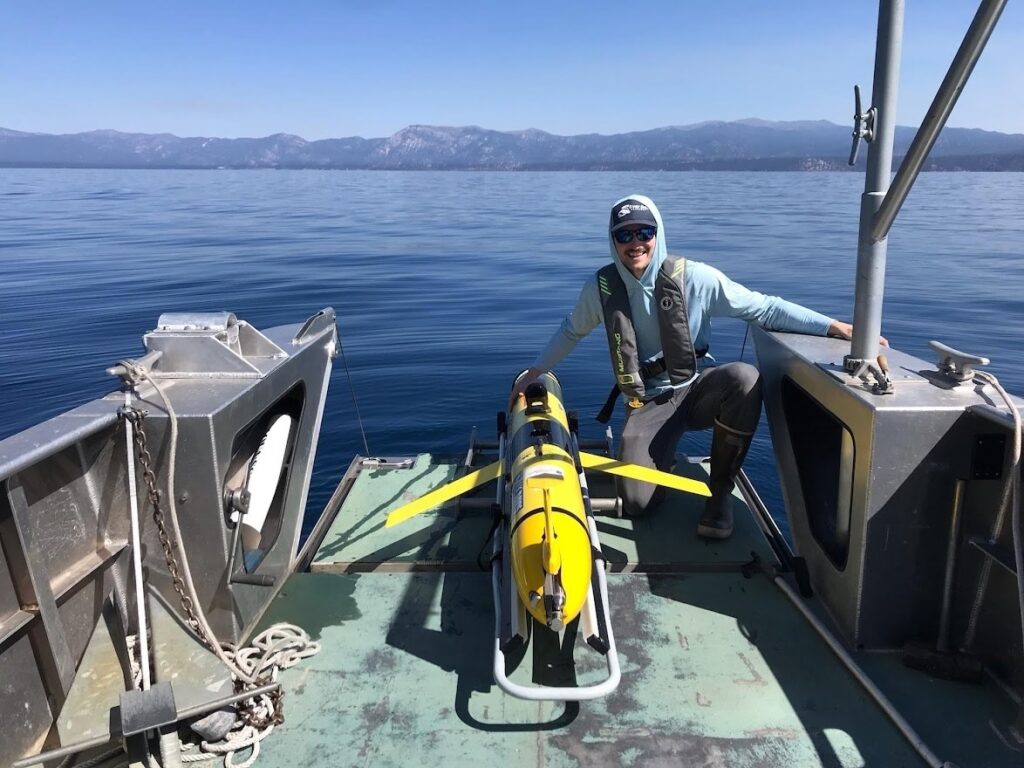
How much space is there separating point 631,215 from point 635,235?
0.33 ft

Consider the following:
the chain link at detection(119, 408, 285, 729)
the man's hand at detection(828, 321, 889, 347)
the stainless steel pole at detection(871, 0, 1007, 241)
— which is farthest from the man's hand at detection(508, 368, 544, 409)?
the chain link at detection(119, 408, 285, 729)

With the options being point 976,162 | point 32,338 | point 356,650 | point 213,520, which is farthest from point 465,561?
point 976,162

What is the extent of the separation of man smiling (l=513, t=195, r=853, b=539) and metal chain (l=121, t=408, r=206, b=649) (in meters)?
2.13

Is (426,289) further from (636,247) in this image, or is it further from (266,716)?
(266,716)

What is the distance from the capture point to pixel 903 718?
97.7 inches

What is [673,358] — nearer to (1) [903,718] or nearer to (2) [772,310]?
(2) [772,310]

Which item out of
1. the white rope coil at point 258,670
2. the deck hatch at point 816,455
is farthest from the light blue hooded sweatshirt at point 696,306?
the white rope coil at point 258,670

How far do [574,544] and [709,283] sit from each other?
5.68ft

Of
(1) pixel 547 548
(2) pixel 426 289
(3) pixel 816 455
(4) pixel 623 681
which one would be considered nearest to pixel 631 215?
(3) pixel 816 455

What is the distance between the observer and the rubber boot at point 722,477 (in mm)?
3686

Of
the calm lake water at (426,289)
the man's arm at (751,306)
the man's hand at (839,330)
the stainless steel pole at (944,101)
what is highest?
the stainless steel pole at (944,101)

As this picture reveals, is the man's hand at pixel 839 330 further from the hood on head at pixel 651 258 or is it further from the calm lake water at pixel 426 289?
the calm lake water at pixel 426 289

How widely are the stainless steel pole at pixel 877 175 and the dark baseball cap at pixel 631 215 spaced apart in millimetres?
1026

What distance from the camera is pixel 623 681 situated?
2770 millimetres
